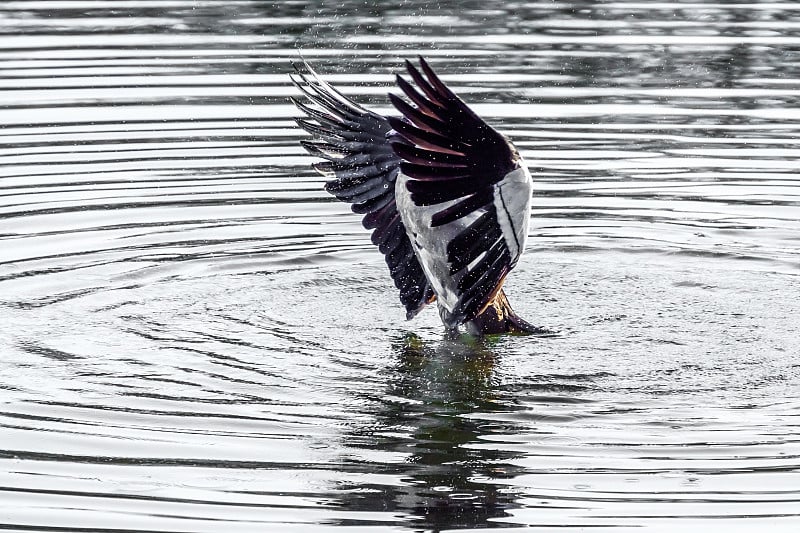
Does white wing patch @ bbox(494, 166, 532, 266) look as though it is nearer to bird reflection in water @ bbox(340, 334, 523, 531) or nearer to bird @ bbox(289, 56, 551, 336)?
bird @ bbox(289, 56, 551, 336)

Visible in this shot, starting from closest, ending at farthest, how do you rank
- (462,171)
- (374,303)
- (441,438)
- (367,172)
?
(441,438) → (462,171) → (367,172) → (374,303)

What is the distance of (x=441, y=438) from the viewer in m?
6.84

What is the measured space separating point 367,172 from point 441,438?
2.12 m

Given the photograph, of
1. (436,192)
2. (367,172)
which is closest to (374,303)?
(367,172)

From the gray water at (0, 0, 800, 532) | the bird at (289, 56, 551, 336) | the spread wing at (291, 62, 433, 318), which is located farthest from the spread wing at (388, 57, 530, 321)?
the spread wing at (291, 62, 433, 318)

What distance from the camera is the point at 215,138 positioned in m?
12.4

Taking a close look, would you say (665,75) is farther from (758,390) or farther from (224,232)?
(758,390)

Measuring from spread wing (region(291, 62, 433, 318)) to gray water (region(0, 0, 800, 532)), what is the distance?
0.81 ft

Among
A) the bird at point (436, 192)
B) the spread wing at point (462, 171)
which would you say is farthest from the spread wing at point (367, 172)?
the spread wing at point (462, 171)

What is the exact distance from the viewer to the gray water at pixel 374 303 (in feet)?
20.4

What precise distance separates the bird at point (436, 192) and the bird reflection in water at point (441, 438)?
270 millimetres

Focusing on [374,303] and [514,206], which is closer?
[514,206]

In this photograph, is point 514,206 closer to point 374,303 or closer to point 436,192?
point 436,192

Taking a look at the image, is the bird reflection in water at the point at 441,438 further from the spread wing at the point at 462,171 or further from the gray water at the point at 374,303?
the spread wing at the point at 462,171
